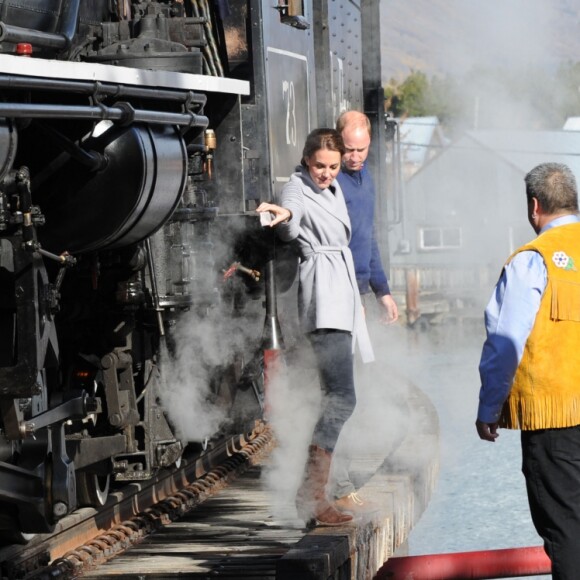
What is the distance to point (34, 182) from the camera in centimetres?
490

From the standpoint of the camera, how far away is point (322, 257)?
553 centimetres

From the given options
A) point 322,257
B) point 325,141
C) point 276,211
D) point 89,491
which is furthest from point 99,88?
point 89,491

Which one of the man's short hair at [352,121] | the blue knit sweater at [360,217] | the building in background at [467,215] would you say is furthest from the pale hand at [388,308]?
the building in background at [467,215]

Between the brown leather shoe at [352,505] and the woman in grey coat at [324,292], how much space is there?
22cm

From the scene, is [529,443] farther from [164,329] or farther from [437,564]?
[164,329]

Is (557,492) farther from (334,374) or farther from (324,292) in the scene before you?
(324,292)

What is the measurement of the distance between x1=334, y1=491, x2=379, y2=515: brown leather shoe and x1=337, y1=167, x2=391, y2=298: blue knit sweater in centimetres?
98

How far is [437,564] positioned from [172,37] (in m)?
2.29

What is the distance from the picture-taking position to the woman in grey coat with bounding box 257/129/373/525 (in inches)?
211

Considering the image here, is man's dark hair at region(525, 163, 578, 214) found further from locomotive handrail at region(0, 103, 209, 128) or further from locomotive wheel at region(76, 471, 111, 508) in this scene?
locomotive wheel at region(76, 471, 111, 508)

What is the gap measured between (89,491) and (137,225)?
149 cm

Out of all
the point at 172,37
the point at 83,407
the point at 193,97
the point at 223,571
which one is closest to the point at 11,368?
the point at 83,407

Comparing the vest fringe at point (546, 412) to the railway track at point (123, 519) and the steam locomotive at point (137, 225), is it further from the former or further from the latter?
the railway track at point (123, 519)

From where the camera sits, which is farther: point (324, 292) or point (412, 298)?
point (412, 298)
